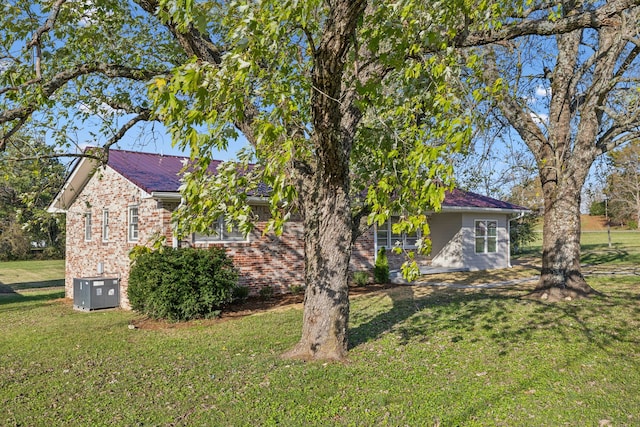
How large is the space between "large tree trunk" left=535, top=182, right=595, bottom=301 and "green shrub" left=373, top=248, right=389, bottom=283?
6095 mm

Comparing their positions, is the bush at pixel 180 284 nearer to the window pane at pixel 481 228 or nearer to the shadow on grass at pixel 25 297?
the shadow on grass at pixel 25 297

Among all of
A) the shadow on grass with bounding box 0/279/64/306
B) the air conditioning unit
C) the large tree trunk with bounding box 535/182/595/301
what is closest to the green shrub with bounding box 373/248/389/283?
the large tree trunk with bounding box 535/182/595/301

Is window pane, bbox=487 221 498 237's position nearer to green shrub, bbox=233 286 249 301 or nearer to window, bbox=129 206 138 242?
green shrub, bbox=233 286 249 301

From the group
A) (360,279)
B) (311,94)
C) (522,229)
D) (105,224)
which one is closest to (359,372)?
(311,94)

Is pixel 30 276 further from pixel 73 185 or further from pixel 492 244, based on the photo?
pixel 492 244

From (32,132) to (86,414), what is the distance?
20.5 ft

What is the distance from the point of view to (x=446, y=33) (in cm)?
551

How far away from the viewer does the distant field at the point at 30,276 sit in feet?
70.9

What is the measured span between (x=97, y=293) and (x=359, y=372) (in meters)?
9.16

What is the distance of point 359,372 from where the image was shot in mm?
6199

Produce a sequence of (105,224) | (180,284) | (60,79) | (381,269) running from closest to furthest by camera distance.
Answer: (60,79)
(180,284)
(105,224)
(381,269)

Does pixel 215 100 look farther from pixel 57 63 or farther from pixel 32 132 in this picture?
pixel 32 132

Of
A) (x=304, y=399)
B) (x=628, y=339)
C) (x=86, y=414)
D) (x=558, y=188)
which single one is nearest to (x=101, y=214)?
(x=86, y=414)

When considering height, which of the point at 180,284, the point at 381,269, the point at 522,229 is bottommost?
the point at 381,269
